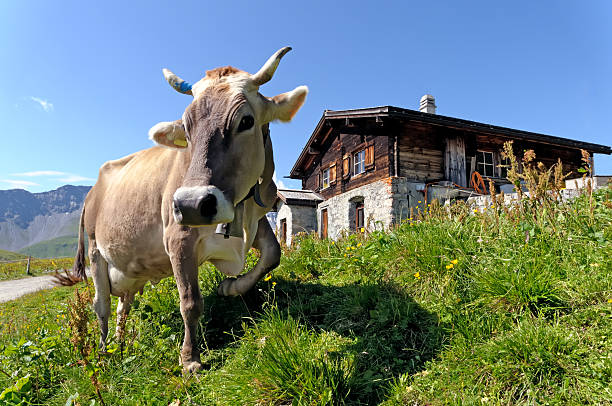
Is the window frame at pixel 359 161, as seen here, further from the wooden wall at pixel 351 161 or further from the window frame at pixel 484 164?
the window frame at pixel 484 164

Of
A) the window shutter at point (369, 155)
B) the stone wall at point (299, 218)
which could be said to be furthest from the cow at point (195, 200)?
the stone wall at point (299, 218)

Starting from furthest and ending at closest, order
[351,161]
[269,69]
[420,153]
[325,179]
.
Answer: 1. [325,179]
2. [351,161]
3. [420,153]
4. [269,69]

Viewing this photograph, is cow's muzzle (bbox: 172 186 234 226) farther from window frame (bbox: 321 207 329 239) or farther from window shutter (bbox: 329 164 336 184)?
window shutter (bbox: 329 164 336 184)

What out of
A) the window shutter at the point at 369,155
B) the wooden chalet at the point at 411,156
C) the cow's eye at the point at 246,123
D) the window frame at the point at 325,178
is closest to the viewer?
the cow's eye at the point at 246,123

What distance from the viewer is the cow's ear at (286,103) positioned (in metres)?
2.58

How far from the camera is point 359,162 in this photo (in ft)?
50.5

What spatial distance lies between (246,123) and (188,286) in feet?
4.19

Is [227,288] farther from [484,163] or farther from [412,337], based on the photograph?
[484,163]

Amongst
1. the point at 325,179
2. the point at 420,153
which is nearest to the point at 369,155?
the point at 420,153

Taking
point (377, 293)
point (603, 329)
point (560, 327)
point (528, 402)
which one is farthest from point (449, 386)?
point (377, 293)

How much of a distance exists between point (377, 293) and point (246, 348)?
4.22 ft

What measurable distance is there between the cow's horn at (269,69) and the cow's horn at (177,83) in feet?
1.88

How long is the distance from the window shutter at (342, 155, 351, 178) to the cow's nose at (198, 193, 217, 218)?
14531mm

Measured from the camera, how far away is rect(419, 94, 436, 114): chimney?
1667 cm
